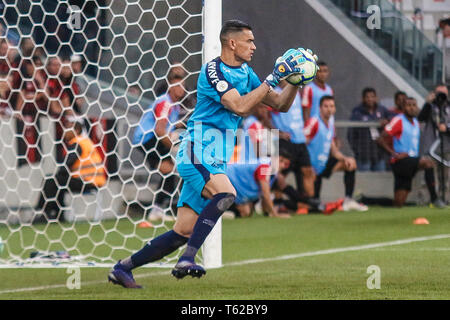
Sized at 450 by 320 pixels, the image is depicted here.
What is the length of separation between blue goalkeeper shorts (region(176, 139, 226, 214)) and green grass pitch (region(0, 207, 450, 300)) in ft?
1.85

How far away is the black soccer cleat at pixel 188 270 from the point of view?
5517 millimetres

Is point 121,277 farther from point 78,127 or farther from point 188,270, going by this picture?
point 78,127

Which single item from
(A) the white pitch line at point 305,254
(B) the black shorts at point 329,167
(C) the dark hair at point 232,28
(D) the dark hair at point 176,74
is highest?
(C) the dark hair at point 232,28

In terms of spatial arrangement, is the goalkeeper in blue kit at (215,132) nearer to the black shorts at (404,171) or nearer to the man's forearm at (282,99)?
the man's forearm at (282,99)

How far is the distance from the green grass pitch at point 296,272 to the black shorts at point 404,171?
9.88ft

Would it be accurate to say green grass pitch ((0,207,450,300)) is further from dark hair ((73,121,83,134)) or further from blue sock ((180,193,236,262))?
dark hair ((73,121,83,134))

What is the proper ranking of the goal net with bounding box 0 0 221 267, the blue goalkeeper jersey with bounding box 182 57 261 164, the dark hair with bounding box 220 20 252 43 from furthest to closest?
the goal net with bounding box 0 0 221 267 → the dark hair with bounding box 220 20 252 43 → the blue goalkeeper jersey with bounding box 182 57 261 164

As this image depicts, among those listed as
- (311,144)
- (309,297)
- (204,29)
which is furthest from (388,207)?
(309,297)

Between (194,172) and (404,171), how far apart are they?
7.99 metres

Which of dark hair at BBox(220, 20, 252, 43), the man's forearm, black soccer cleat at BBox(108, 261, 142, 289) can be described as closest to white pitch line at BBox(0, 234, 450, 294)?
black soccer cleat at BBox(108, 261, 142, 289)

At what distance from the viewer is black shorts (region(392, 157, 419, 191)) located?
43.5 ft

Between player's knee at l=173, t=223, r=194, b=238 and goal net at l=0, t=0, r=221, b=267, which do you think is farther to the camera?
goal net at l=0, t=0, r=221, b=267

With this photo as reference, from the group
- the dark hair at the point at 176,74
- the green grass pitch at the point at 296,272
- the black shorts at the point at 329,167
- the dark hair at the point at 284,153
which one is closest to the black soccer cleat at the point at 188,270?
the green grass pitch at the point at 296,272

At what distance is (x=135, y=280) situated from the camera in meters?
6.59
